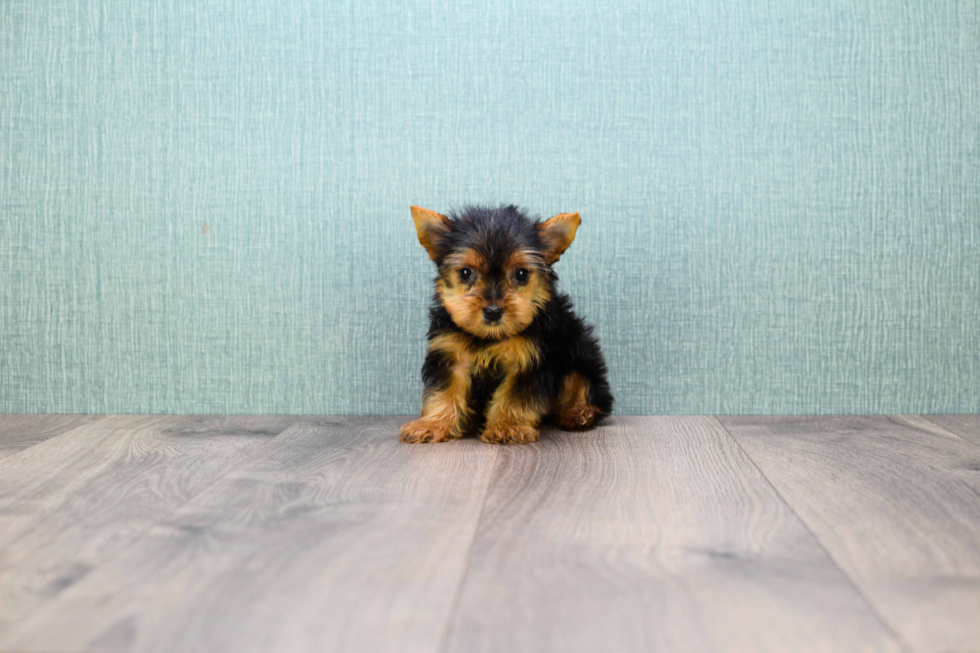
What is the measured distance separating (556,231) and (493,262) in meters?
0.21

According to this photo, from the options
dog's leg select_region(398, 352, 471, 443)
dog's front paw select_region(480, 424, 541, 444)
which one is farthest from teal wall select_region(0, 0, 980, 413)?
dog's front paw select_region(480, 424, 541, 444)

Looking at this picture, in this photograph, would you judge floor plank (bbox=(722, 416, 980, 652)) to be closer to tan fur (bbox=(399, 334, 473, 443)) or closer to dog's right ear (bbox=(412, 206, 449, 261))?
tan fur (bbox=(399, 334, 473, 443))

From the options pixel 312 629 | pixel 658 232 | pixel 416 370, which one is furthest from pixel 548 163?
pixel 312 629

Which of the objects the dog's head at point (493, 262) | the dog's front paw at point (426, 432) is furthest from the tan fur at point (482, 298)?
the dog's front paw at point (426, 432)

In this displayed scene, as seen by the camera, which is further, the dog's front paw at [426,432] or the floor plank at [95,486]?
the dog's front paw at [426,432]

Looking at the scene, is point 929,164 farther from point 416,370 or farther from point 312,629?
point 312,629

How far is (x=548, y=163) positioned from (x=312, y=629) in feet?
5.40

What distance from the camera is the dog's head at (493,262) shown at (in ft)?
5.96

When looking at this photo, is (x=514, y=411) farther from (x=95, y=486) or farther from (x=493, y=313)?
(x=95, y=486)

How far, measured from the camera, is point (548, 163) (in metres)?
2.25

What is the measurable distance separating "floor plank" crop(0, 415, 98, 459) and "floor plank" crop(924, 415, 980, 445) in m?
2.40

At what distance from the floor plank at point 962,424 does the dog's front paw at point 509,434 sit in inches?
44.0

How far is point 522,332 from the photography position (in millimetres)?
1910

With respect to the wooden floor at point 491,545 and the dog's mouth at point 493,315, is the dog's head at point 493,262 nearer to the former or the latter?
the dog's mouth at point 493,315
